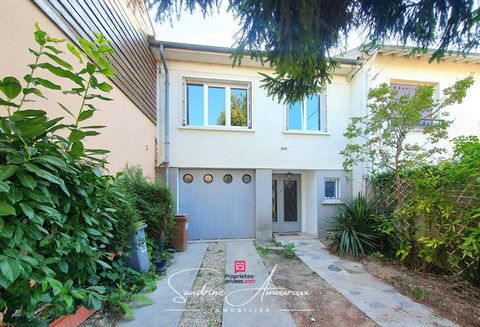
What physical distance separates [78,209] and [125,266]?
291 centimetres

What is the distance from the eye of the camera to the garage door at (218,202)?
7.09m

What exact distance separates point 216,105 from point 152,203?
3646 millimetres

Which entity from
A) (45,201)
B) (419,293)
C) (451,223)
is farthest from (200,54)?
(419,293)

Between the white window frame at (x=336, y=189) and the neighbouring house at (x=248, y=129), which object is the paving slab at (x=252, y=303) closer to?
the neighbouring house at (x=248, y=129)

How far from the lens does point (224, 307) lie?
3207 millimetres

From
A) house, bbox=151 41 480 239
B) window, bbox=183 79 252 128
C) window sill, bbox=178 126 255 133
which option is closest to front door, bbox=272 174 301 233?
house, bbox=151 41 480 239

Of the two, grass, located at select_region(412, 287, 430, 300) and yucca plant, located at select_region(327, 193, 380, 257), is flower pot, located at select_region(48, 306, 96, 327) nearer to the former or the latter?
grass, located at select_region(412, 287, 430, 300)

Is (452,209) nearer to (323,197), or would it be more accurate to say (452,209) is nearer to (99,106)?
(323,197)

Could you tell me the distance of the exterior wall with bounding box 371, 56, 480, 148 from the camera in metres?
7.00

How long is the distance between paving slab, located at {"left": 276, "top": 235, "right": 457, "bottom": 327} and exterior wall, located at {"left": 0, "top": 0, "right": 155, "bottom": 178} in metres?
4.31

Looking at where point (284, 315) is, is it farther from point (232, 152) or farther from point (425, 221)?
point (232, 152)

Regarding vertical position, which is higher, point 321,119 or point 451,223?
point 321,119

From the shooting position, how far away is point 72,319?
8.60 feet

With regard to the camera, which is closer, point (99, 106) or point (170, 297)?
point (170, 297)
